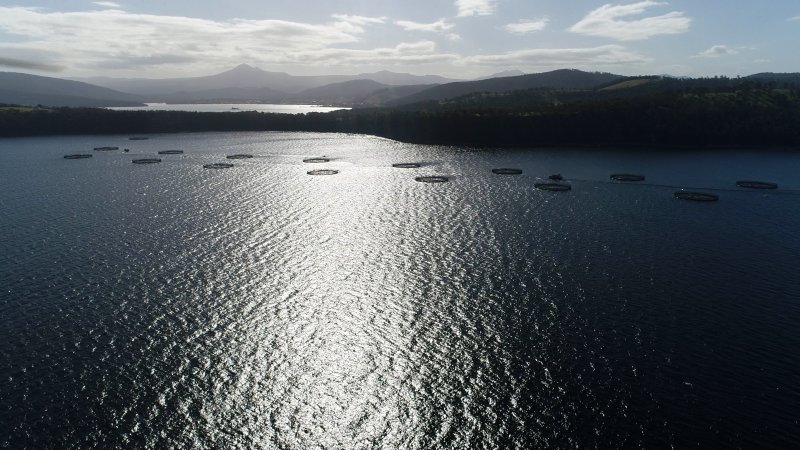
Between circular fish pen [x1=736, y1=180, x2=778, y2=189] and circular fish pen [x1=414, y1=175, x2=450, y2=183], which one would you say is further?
circular fish pen [x1=414, y1=175, x2=450, y2=183]

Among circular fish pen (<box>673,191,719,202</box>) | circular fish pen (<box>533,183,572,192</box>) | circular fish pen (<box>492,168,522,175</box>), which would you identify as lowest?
circular fish pen (<box>673,191,719,202</box>)

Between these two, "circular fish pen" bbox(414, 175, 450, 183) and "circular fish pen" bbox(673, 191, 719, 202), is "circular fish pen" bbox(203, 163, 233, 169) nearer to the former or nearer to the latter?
"circular fish pen" bbox(414, 175, 450, 183)

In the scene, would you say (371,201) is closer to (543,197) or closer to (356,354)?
(543,197)

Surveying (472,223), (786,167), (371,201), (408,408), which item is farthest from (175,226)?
(786,167)

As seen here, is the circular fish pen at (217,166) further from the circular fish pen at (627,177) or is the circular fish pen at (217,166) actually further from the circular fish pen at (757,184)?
the circular fish pen at (757,184)

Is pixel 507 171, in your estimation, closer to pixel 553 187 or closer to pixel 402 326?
pixel 553 187

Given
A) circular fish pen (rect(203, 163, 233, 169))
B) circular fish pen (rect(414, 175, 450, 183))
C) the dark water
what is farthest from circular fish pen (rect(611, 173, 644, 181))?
circular fish pen (rect(203, 163, 233, 169))

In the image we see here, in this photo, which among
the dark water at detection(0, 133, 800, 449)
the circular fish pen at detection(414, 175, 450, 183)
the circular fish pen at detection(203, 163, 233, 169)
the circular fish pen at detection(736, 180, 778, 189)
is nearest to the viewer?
the dark water at detection(0, 133, 800, 449)
